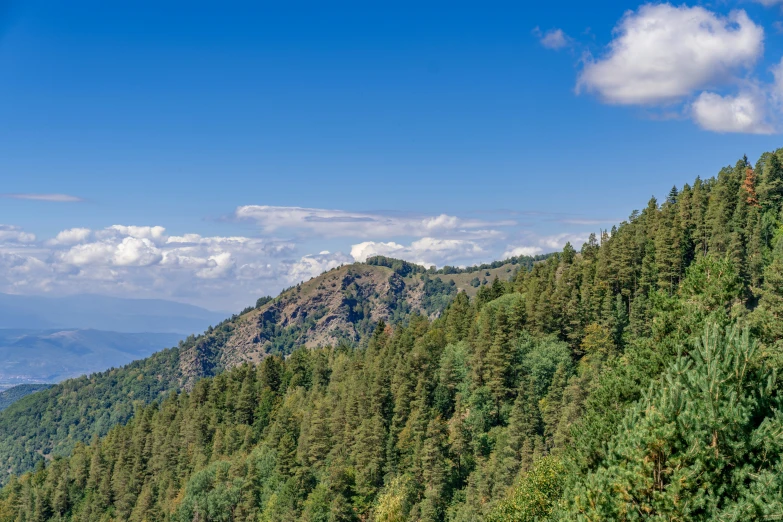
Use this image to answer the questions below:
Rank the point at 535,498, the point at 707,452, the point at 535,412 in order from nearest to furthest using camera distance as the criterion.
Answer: the point at 707,452
the point at 535,498
the point at 535,412

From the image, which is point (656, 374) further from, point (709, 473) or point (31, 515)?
point (31, 515)

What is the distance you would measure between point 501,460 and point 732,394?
185ft

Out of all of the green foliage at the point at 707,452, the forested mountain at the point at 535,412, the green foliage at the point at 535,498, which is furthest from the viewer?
the green foliage at the point at 535,498

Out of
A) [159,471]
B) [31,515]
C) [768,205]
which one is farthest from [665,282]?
[31,515]

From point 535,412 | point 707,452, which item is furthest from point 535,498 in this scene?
point 535,412

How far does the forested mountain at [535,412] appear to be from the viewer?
82.2 feet

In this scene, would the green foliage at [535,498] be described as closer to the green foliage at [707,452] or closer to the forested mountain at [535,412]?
the forested mountain at [535,412]

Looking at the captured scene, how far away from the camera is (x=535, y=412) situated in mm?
82250

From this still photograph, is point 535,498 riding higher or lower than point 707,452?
lower

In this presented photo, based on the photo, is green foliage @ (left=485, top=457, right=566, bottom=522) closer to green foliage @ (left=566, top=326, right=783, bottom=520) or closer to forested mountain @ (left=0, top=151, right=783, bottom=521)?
forested mountain @ (left=0, top=151, right=783, bottom=521)

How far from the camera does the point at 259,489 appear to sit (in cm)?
11094

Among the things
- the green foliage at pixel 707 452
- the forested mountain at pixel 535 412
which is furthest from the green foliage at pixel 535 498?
the green foliage at pixel 707 452

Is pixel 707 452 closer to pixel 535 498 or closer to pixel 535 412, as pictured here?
pixel 535 498

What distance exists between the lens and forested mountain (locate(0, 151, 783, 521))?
986 inches
